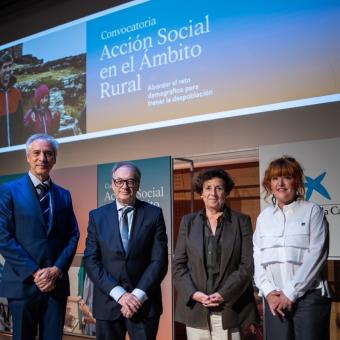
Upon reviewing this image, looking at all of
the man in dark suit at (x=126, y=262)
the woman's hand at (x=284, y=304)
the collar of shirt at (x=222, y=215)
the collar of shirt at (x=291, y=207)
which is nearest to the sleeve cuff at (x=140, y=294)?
the man in dark suit at (x=126, y=262)

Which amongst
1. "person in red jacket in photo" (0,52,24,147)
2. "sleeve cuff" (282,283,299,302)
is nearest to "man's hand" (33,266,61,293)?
"sleeve cuff" (282,283,299,302)

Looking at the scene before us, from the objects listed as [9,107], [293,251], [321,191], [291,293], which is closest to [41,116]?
[9,107]

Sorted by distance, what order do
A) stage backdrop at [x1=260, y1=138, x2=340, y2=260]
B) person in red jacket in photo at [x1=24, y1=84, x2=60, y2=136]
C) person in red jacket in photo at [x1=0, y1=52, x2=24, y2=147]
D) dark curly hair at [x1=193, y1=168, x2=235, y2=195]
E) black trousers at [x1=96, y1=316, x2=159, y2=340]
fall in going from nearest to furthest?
1. black trousers at [x1=96, y1=316, x2=159, y2=340]
2. dark curly hair at [x1=193, y1=168, x2=235, y2=195]
3. stage backdrop at [x1=260, y1=138, x2=340, y2=260]
4. person in red jacket in photo at [x1=24, y1=84, x2=60, y2=136]
5. person in red jacket in photo at [x1=0, y1=52, x2=24, y2=147]

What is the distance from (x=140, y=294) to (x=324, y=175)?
4.66 feet

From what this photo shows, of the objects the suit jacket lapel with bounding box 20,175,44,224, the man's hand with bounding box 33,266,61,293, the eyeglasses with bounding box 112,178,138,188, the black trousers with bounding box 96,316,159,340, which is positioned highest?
the eyeglasses with bounding box 112,178,138,188

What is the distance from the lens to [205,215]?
283 centimetres

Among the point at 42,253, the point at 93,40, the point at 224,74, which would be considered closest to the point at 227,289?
the point at 42,253

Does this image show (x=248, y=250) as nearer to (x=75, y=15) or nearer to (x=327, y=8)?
(x=327, y=8)

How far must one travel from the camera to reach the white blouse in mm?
2502

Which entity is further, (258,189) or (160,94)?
(160,94)

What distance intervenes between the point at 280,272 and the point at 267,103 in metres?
1.34

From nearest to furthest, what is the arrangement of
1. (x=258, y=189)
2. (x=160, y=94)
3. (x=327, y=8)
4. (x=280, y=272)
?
(x=280, y=272) < (x=327, y=8) < (x=258, y=189) < (x=160, y=94)

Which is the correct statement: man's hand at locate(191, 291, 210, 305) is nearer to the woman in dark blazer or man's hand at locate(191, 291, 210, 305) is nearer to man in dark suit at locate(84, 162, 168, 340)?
the woman in dark blazer

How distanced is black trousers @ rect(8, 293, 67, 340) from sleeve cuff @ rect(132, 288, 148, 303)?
44cm
